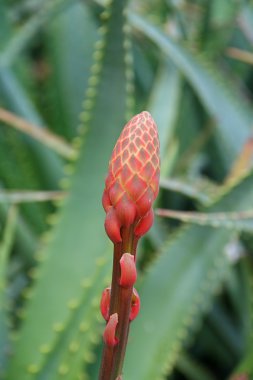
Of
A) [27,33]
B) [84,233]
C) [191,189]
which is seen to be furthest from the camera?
[27,33]

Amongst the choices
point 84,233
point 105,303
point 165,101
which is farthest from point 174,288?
point 105,303

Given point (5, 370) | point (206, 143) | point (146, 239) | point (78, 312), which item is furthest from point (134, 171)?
point (206, 143)

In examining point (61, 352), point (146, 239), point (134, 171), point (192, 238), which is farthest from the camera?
point (146, 239)

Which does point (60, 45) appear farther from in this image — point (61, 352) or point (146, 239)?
point (61, 352)

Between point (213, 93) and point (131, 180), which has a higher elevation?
point (213, 93)

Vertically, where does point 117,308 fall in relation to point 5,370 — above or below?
above

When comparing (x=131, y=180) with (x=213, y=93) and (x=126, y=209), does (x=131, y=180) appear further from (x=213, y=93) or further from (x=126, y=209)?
(x=213, y=93)

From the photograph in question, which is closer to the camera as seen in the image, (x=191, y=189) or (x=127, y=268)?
(x=127, y=268)

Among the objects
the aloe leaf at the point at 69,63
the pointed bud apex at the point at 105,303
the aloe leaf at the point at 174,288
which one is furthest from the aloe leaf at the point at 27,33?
the pointed bud apex at the point at 105,303
